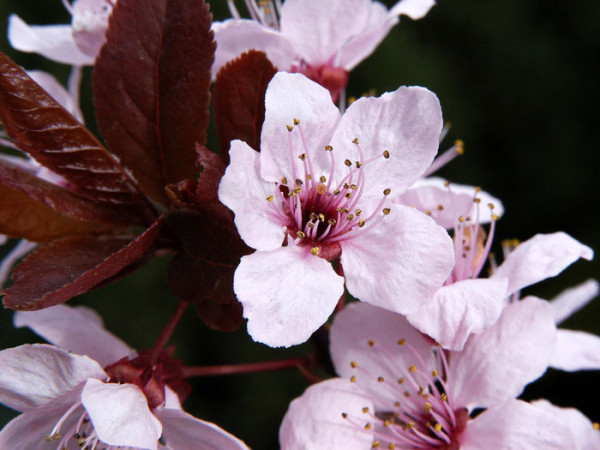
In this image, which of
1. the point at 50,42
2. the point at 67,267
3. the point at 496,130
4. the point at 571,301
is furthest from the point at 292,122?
the point at 496,130

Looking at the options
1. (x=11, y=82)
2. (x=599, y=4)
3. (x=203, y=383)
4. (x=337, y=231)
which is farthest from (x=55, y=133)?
(x=599, y=4)

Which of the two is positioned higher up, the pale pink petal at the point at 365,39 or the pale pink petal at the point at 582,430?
the pale pink petal at the point at 365,39

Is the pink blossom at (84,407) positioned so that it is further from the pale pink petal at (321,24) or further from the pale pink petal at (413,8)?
the pale pink petal at (413,8)

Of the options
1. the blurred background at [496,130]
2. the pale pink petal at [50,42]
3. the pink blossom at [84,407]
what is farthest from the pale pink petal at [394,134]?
the blurred background at [496,130]

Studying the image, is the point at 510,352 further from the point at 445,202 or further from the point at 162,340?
the point at 162,340

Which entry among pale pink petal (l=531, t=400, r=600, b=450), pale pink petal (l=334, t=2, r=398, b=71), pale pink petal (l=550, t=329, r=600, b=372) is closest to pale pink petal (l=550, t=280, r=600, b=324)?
pale pink petal (l=550, t=329, r=600, b=372)

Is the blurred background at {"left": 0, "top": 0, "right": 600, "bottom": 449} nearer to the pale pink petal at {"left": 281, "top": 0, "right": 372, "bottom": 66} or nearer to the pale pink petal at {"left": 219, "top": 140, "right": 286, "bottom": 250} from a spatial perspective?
the pale pink petal at {"left": 281, "top": 0, "right": 372, "bottom": 66}

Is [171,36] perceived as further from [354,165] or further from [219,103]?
[354,165]
